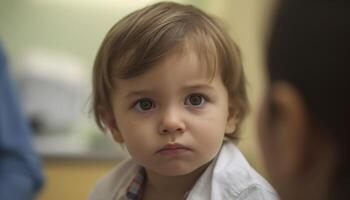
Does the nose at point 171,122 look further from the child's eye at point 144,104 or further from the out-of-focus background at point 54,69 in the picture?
the out-of-focus background at point 54,69

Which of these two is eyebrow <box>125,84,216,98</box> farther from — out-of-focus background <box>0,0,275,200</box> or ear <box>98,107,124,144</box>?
out-of-focus background <box>0,0,275,200</box>

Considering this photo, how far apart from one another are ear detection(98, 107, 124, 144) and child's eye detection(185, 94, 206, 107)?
112mm

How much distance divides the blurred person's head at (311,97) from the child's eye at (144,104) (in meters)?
0.19

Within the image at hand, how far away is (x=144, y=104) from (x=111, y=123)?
108 mm

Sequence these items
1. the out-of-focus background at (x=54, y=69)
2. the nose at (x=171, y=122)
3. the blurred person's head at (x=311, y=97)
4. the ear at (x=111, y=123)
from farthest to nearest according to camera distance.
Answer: the out-of-focus background at (x=54, y=69) < the ear at (x=111, y=123) < the nose at (x=171, y=122) < the blurred person's head at (x=311, y=97)

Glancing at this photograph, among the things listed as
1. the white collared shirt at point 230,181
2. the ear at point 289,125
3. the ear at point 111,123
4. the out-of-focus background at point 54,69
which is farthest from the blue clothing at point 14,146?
the ear at point 289,125

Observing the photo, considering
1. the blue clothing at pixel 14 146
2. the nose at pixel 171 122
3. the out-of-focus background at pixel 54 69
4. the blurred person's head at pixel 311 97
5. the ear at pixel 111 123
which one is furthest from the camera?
the out-of-focus background at pixel 54 69

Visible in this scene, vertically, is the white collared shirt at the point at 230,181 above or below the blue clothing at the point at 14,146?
above

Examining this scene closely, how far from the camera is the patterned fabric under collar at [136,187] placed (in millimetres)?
647

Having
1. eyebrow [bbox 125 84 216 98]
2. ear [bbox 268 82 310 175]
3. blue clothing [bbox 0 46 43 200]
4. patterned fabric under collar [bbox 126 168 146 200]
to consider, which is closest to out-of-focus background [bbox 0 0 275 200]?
blue clothing [bbox 0 46 43 200]

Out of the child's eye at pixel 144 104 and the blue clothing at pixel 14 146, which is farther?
the blue clothing at pixel 14 146

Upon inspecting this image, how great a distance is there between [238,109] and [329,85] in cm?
29

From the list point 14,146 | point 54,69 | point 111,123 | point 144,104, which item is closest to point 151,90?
point 144,104

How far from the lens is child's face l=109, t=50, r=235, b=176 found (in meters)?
0.53
